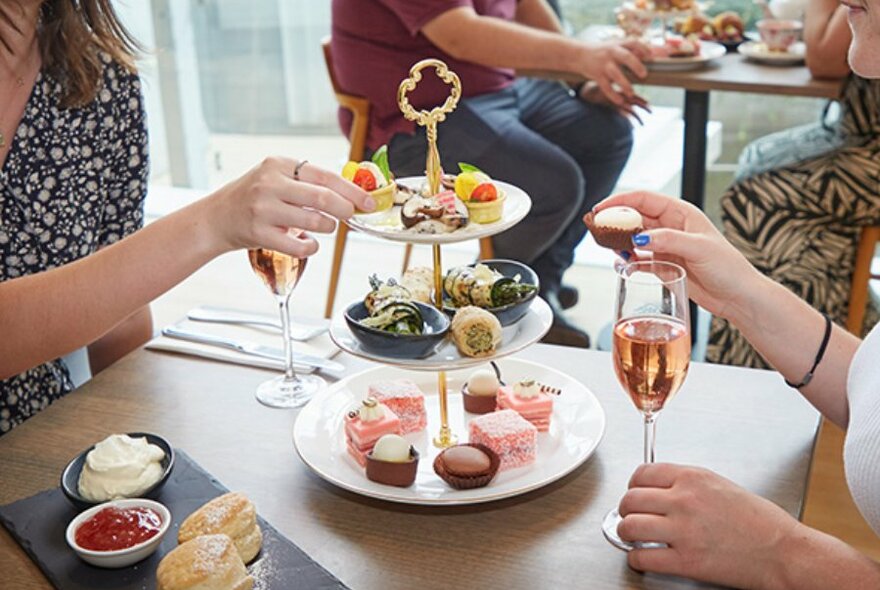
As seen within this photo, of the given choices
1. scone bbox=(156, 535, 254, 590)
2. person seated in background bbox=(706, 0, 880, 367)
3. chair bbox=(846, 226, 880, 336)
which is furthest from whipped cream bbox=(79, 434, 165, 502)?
chair bbox=(846, 226, 880, 336)

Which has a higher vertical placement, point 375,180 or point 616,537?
point 375,180

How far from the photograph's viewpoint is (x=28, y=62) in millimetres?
1752

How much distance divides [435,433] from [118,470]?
38cm

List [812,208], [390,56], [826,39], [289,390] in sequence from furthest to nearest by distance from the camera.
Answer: [390,56], [812,208], [826,39], [289,390]

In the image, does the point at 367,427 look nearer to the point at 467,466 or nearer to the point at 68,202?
the point at 467,466

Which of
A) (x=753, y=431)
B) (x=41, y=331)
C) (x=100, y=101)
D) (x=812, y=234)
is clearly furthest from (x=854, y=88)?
(x=41, y=331)

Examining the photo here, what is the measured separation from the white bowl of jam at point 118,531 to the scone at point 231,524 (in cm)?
3

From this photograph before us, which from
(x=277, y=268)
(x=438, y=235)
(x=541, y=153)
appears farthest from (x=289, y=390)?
(x=541, y=153)

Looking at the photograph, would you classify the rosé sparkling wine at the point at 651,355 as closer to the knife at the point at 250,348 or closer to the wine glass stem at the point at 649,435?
the wine glass stem at the point at 649,435

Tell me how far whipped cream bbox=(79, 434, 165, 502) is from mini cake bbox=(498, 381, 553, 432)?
16.4 inches

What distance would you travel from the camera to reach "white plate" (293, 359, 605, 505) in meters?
1.21

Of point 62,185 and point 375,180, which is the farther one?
point 62,185

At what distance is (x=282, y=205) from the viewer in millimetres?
1238

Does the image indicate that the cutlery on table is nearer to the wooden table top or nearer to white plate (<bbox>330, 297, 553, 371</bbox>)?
the wooden table top
